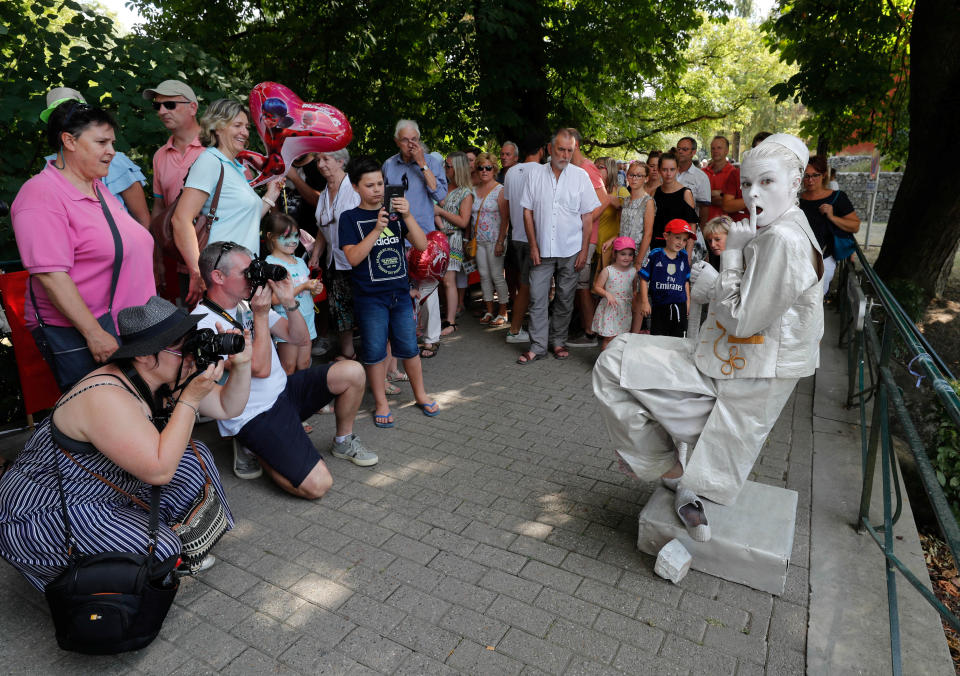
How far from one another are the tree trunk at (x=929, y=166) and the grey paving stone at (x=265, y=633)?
21.8ft

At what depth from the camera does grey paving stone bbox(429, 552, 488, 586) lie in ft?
9.82

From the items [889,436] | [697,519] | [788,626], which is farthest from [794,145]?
[788,626]

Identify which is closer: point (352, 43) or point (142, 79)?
point (142, 79)

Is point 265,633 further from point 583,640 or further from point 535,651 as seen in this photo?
point 583,640

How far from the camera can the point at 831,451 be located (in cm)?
411

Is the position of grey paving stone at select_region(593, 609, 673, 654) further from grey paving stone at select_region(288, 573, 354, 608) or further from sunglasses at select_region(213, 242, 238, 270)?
sunglasses at select_region(213, 242, 238, 270)

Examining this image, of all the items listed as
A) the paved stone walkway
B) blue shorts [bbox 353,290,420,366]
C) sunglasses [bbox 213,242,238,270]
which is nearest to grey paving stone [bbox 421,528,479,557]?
the paved stone walkway

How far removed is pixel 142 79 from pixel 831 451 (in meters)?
6.12

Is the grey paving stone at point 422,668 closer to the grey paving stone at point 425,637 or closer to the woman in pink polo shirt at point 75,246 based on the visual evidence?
the grey paving stone at point 425,637

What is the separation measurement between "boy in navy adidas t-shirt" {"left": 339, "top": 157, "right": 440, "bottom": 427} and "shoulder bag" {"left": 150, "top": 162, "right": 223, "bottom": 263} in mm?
868

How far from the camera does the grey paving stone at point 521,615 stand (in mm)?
2656

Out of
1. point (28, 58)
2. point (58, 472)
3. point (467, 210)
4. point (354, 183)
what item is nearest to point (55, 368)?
point (58, 472)

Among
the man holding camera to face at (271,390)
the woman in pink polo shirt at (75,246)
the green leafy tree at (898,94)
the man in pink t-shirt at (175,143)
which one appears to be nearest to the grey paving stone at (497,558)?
the man holding camera to face at (271,390)

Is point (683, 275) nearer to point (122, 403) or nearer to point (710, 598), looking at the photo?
point (710, 598)
